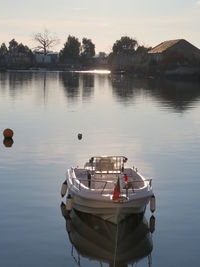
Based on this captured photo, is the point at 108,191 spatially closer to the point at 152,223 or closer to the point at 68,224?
the point at 68,224

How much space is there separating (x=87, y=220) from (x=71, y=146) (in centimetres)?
2082

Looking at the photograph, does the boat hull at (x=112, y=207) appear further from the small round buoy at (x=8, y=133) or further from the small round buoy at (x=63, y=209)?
→ the small round buoy at (x=8, y=133)

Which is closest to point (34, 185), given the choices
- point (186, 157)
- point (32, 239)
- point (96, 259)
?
point (32, 239)

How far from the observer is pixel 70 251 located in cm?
2231

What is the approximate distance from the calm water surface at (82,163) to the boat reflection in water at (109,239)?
0.05m

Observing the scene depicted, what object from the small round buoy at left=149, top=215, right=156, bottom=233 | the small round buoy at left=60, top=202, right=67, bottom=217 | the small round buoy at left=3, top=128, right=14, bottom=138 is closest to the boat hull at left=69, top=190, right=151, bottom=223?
the small round buoy at left=149, top=215, right=156, bottom=233

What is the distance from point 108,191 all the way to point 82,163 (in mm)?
13565

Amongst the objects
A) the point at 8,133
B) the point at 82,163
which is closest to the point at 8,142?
the point at 8,133

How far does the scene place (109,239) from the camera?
2380 cm

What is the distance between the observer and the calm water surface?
2233cm

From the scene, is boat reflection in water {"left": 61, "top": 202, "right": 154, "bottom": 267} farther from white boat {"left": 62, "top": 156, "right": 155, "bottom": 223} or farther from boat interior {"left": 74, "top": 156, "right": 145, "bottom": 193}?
boat interior {"left": 74, "top": 156, "right": 145, "bottom": 193}

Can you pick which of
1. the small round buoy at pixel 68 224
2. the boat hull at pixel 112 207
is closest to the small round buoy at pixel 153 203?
the boat hull at pixel 112 207

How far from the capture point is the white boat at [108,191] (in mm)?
24314

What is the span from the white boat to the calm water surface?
84 centimetres
